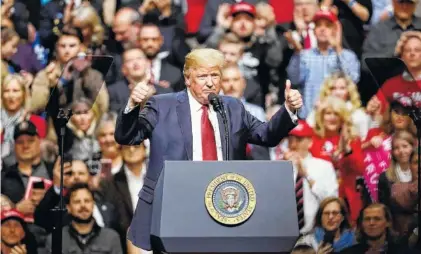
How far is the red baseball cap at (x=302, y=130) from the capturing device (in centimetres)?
661

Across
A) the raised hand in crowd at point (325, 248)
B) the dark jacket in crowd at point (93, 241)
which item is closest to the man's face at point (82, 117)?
the dark jacket in crowd at point (93, 241)

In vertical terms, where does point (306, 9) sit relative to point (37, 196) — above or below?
above

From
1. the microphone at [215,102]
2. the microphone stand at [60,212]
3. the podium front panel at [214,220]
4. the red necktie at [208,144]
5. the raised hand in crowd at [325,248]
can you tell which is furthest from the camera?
the raised hand in crowd at [325,248]

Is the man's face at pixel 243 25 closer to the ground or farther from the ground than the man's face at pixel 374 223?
farther from the ground

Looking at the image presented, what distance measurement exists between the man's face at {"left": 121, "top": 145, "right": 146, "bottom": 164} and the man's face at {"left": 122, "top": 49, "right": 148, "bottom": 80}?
478 millimetres

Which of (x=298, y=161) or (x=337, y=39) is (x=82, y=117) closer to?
(x=298, y=161)

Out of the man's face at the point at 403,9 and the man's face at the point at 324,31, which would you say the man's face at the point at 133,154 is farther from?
the man's face at the point at 403,9

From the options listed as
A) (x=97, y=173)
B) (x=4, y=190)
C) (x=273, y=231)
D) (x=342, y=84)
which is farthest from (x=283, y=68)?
(x=273, y=231)

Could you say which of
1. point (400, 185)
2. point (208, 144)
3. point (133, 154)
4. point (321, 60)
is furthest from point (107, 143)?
point (208, 144)

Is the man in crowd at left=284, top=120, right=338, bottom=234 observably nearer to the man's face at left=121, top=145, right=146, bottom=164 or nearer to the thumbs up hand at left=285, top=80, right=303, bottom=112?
the man's face at left=121, top=145, right=146, bottom=164

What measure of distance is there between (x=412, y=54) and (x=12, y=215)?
291 cm

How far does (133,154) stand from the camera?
6719 millimetres

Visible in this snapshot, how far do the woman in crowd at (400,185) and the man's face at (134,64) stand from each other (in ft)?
5.73

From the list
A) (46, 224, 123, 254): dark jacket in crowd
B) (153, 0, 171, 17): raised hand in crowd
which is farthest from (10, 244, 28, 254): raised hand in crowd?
(153, 0, 171, 17): raised hand in crowd
